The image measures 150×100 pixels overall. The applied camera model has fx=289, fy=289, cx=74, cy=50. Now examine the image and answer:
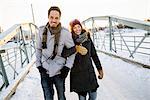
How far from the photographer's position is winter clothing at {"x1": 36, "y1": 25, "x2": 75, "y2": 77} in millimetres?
3148

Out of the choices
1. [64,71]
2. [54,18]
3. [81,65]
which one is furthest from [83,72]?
[54,18]

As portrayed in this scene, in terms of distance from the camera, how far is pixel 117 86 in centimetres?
503

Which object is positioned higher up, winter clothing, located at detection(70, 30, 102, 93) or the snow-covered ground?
winter clothing, located at detection(70, 30, 102, 93)

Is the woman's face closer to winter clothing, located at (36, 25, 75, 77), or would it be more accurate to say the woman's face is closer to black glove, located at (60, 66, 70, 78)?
winter clothing, located at (36, 25, 75, 77)

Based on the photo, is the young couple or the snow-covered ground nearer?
the young couple

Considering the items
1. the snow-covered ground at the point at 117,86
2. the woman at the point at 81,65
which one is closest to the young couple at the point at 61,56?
the woman at the point at 81,65

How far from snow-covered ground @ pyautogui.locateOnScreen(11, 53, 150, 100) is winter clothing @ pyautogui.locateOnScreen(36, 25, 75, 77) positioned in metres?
1.27

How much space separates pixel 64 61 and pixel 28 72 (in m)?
3.17

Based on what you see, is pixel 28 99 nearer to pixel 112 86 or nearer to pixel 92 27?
pixel 112 86

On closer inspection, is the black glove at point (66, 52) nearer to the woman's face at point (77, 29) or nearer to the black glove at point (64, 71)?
the black glove at point (64, 71)

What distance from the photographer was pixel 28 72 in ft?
20.5

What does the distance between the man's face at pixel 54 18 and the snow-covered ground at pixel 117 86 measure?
1.60 metres

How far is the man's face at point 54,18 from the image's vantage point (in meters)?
3.09

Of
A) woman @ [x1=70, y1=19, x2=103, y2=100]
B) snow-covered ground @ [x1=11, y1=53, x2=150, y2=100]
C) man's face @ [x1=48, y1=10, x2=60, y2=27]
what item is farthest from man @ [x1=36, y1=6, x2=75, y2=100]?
snow-covered ground @ [x1=11, y1=53, x2=150, y2=100]
